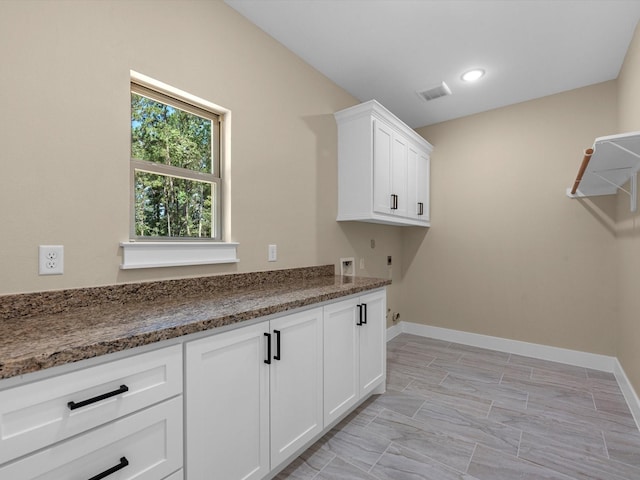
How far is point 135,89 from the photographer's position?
66.7 inches

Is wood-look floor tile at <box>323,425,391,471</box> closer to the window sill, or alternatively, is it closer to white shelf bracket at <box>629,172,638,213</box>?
the window sill

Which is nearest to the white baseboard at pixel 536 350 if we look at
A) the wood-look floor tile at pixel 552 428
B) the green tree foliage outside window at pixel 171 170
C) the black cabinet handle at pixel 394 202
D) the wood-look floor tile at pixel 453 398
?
the wood-look floor tile at pixel 552 428

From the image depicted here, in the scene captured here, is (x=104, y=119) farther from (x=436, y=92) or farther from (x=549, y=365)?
(x=549, y=365)

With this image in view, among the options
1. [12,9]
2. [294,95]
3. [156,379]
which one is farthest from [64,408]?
[294,95]

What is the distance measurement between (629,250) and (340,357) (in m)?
2.35

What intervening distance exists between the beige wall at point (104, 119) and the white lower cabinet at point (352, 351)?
0.66 metres

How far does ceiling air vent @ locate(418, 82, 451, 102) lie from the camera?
3.01 meters

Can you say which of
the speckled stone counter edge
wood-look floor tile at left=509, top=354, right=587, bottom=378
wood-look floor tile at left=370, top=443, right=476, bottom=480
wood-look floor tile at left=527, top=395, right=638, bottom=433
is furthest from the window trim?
wood-look floor tile at left=509, top=354, right=587, bottom=378

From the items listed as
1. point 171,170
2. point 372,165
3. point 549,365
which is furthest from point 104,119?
point 549,365

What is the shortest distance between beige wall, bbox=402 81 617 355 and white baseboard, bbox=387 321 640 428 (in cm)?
7

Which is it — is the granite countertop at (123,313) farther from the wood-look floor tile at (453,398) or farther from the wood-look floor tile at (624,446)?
the wood-look floor tile at (624,446)

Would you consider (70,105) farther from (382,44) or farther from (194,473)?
(382,44)

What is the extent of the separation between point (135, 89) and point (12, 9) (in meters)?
0.51

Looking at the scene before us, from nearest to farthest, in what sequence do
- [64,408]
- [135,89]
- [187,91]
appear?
[64,408] → [135,89] → [187,91]
